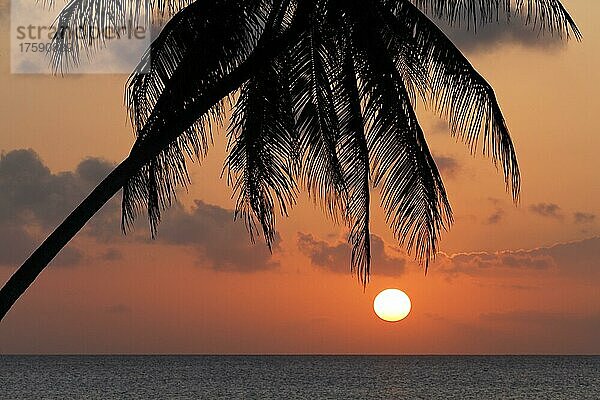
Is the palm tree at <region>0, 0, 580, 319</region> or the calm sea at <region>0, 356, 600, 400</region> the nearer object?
the palm tree at <region>0, 0, 580, 319</region>

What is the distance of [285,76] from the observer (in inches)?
480

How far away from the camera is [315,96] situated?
12070mm

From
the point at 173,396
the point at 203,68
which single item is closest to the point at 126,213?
the point at 203,68

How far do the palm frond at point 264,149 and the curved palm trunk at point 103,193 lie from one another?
137 cm

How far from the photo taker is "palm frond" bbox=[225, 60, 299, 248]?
40.1 ft

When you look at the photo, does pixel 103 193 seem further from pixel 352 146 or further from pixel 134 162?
pixel 352 146

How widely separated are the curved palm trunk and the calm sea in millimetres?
56962

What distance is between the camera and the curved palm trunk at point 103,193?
9.85 metres

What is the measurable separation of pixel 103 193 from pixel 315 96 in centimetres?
301

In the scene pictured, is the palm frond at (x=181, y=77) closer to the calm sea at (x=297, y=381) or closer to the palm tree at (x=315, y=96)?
the palm tree at (x=315, y=96)

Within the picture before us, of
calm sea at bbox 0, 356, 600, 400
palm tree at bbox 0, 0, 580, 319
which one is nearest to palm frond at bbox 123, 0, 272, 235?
palm tree at bbox 0, 0, 580, 319

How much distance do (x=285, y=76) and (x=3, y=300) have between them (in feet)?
13.6

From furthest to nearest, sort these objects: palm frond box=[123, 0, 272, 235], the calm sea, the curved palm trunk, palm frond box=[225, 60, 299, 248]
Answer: the calm sea < palm frond box=[225, 60, 299, 248] < palm frond box=[123, 0, 272, 235] < the curved palm trunk

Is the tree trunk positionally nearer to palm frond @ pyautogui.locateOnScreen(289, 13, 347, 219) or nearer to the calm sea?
palm frond @ pyautogui.locateOnScreen(289, 13, 347, 219)
